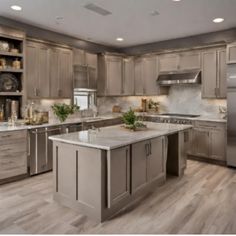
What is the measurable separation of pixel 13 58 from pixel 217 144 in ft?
15.1

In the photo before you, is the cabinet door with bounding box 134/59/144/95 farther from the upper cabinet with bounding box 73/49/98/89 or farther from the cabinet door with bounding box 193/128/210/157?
the cabinet door with bounding box 193/128/210/157

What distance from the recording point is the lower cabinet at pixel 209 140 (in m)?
4.97

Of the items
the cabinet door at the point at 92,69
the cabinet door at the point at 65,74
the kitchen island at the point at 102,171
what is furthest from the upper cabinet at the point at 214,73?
the cabinet door at the point at 65,74

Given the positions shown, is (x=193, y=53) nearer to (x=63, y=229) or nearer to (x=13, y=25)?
(x=13, y=25)

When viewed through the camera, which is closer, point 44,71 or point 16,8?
point 16,8

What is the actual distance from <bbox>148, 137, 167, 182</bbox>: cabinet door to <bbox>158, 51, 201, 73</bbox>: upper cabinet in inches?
106

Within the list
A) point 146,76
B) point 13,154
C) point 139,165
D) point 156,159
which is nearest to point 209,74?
point 146,76

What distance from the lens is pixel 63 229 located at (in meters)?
2.55

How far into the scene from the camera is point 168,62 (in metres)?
6.07

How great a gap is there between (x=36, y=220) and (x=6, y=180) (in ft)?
5.00

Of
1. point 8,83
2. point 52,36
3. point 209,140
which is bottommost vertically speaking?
point 209,140

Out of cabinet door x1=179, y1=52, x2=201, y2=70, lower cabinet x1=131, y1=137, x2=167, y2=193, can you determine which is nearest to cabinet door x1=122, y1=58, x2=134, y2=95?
cabinet door x1=179, y1=52, x2=201, y2=70

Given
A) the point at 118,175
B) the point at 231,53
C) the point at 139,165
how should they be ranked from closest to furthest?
the point at 118,175
the point at 139,165
the point at 231,53

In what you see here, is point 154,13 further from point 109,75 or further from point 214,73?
point 109,75
